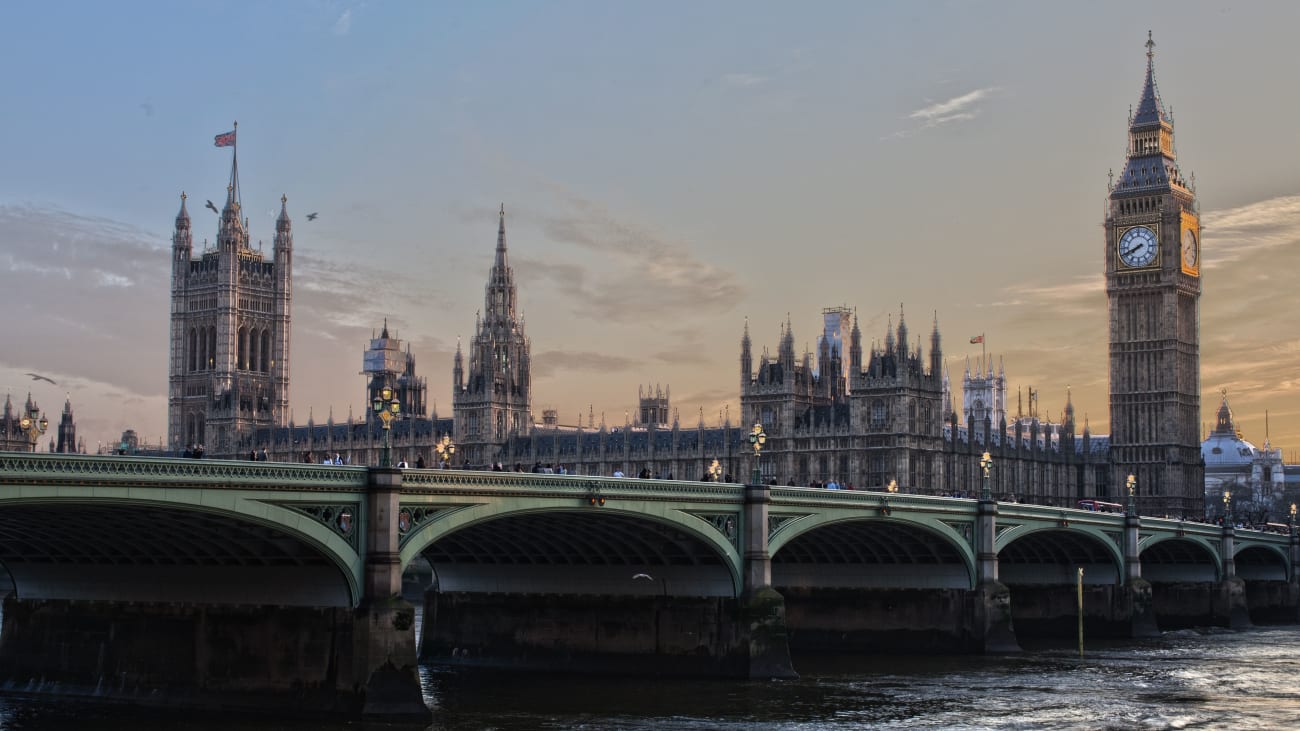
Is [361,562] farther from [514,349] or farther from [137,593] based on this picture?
[514,349]

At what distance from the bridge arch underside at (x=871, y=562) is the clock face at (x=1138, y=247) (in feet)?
324

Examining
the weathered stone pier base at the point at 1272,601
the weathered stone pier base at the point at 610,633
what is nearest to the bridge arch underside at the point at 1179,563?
the weathered stone pier base at the point at 1272,601

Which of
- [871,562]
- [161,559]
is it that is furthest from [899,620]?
[161,559]

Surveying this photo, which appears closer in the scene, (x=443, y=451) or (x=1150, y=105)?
(x=443, y=451)

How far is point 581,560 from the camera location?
76125mm

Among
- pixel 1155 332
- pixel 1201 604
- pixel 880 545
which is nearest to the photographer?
pixel 880 545

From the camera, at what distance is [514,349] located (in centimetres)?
19288

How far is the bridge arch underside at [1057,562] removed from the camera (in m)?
105

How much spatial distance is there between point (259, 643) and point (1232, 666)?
4817 cm

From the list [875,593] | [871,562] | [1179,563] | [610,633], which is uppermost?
[871,562]

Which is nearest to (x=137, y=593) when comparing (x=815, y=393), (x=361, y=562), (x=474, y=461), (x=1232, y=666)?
(x=361, y=562)

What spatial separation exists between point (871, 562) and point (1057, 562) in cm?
2110

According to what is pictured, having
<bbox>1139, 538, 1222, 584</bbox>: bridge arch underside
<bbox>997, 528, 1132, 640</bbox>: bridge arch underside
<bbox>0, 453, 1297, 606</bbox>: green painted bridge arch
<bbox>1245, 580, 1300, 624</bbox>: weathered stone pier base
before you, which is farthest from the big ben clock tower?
<bbox>0, 453, 1297, 606</bbox>: green painted bridge arch

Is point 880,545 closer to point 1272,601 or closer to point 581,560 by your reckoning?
point 581,560
